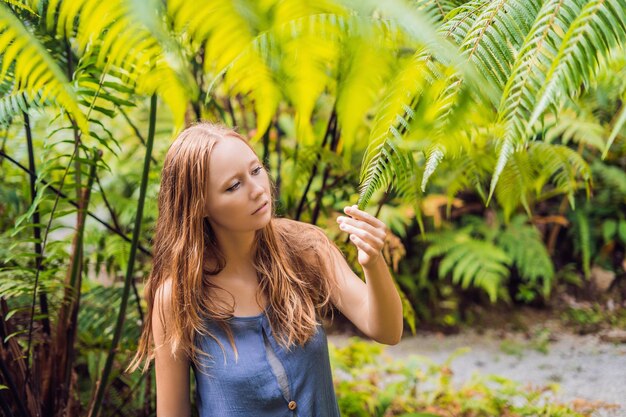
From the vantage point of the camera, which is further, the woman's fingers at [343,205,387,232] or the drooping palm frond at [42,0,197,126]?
the woman's fingers at [343,205,387,232]

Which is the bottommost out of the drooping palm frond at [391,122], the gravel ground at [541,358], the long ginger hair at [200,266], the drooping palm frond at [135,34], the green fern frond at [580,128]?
the gravel ground at [541,358]

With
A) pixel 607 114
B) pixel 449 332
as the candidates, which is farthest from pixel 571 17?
pixel 607 114

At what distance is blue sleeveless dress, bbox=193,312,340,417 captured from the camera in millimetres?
1043

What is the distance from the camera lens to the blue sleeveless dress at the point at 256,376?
104cm

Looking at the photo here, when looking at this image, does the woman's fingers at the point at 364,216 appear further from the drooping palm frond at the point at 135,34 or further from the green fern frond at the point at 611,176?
the green fern frond at the point at 611,176

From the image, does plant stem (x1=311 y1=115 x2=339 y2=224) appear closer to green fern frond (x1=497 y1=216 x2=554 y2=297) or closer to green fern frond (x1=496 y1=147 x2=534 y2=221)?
green fern frond (x1=496 y1=147 x2=534 y2=221)

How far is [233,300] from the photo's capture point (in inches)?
43.1

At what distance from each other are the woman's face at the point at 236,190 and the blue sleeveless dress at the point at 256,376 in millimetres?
216

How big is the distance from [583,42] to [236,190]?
0.60 m

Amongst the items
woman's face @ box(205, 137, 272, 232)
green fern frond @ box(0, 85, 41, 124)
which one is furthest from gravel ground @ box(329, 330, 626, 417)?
green fern frond @ box(0, 85, 41, 124)

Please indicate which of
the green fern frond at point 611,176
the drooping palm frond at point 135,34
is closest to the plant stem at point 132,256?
the drooping palm frond at point 135,34

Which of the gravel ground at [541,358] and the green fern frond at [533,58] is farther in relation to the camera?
the gravel ground at [541,358]

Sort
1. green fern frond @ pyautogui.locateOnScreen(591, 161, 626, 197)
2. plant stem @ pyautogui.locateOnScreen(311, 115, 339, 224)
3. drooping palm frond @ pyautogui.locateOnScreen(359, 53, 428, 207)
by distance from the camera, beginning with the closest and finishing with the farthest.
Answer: drooping palm frond @ pyautogui.locateOnScreen(359, 53, 428, 207) < plant stem @ pyautogui.locateOnScreen(311, 115, 339, 224) < green fern frond @ pyautogui.locateOnScreen(591, 161, 626, 197)

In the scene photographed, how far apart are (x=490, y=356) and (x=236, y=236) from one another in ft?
6.86
